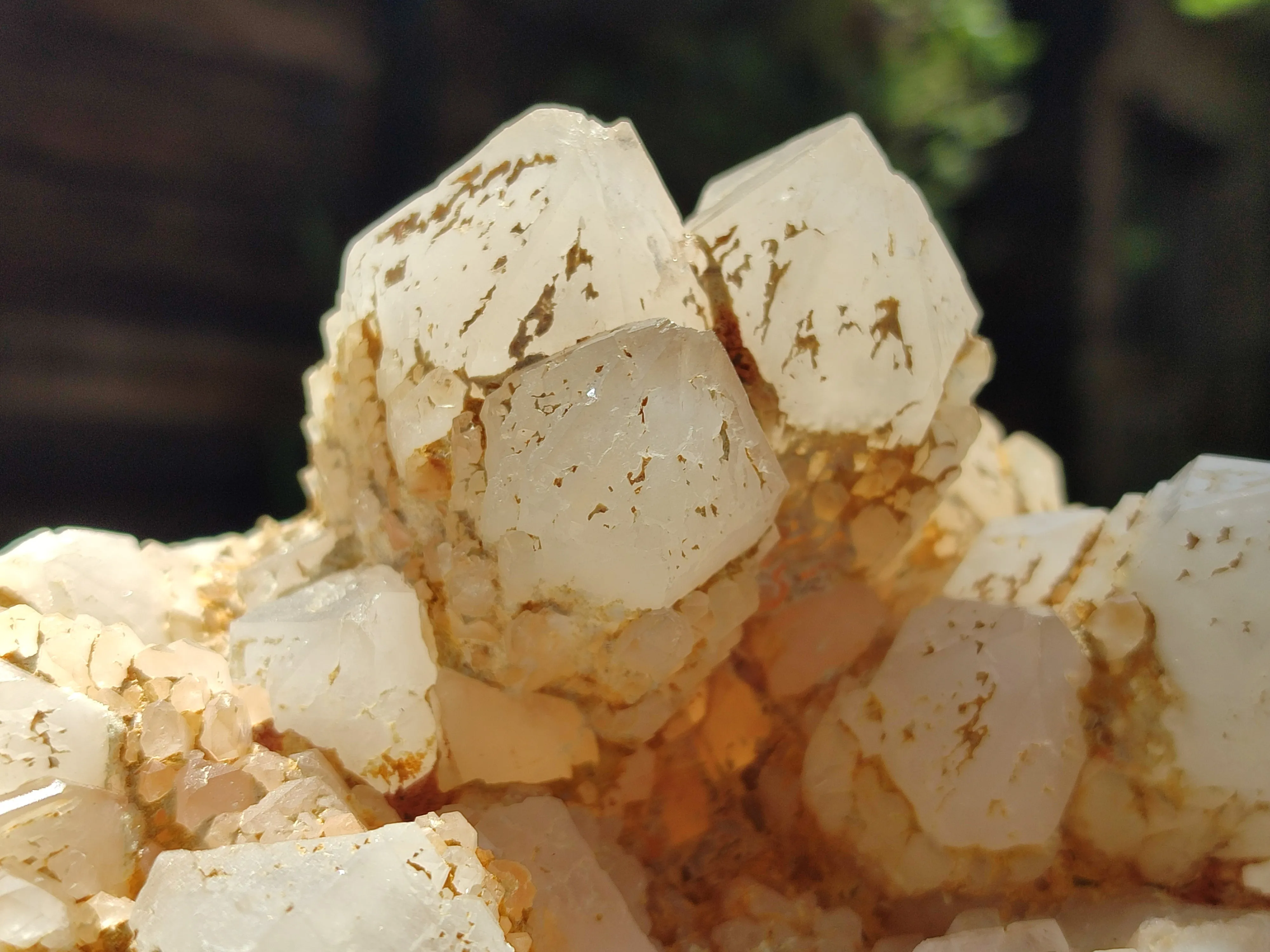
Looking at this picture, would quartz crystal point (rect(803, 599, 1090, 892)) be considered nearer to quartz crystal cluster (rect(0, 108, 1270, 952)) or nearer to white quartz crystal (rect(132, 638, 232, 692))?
quartz crystal cluster (rect(0, 108, 1270, 952))

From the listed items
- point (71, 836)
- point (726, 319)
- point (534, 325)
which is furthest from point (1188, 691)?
point (71, 836)

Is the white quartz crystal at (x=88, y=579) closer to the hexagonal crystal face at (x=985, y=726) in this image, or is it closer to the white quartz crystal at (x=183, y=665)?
the white quartz crystal at (x=183, y=665)

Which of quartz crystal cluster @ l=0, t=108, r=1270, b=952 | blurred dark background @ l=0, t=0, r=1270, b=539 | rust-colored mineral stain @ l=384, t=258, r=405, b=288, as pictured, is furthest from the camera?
blurred dark background @ l=0, t=0, r=1270, b=539

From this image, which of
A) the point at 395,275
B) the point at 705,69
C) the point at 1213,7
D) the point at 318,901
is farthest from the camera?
the point at 705,69

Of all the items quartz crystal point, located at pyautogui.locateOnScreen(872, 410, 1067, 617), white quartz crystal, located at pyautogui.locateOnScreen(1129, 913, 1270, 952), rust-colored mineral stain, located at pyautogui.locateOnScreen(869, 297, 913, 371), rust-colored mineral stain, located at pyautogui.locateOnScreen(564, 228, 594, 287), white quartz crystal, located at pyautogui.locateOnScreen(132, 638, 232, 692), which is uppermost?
rust-colored mineral stain, located at pyautogui.locateOnScreen(564, 228, 594, 287)

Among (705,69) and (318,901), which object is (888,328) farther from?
(705,69)

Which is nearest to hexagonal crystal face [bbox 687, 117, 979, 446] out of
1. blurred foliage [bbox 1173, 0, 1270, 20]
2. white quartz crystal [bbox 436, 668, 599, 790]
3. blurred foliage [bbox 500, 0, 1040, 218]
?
white quartz crystal [bbox 436, 668, 599, 790]

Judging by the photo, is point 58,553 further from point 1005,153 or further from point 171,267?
point 1005,153
